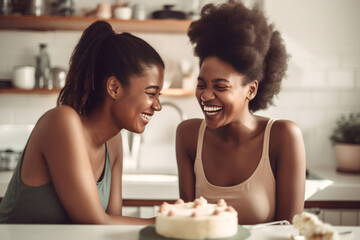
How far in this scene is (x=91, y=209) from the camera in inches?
49.4

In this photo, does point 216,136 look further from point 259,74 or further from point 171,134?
point 171,134

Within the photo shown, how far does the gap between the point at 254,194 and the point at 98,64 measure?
0.69m

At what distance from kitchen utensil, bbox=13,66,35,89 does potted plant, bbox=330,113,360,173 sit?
79.6 inches

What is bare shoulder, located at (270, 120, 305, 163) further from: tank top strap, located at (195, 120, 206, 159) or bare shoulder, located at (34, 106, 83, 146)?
bare shoulder, located at (34, 106, 83, 146)

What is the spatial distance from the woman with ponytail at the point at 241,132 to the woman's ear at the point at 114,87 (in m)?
0.29

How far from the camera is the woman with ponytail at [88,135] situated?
4.17 feet

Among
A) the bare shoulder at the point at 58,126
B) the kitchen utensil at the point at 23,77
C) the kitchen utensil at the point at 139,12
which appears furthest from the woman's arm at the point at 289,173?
the kitchen utensil at the point at 23,77

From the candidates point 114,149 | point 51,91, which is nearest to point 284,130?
point 114,149

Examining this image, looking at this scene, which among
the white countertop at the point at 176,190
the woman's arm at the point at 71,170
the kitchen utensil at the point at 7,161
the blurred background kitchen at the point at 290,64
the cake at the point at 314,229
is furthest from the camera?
the blurred background kitchen at the point at 290,64

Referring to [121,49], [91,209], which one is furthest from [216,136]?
[91,209]

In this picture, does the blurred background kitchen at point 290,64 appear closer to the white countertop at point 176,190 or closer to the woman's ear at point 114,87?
the white countertop at point 176,190

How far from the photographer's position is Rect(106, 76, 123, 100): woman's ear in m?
1.45

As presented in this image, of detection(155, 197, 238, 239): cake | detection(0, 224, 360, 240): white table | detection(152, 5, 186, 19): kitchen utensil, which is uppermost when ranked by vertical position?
detection(152, 5, 186, 19): kitchen utensil

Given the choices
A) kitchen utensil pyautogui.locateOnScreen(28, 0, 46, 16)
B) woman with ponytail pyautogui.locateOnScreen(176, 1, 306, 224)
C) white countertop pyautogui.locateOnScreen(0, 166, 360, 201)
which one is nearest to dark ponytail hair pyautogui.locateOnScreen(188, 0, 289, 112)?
woman with ponytail pyautogui.locateOnScreen(176, 1, 306, 224)
